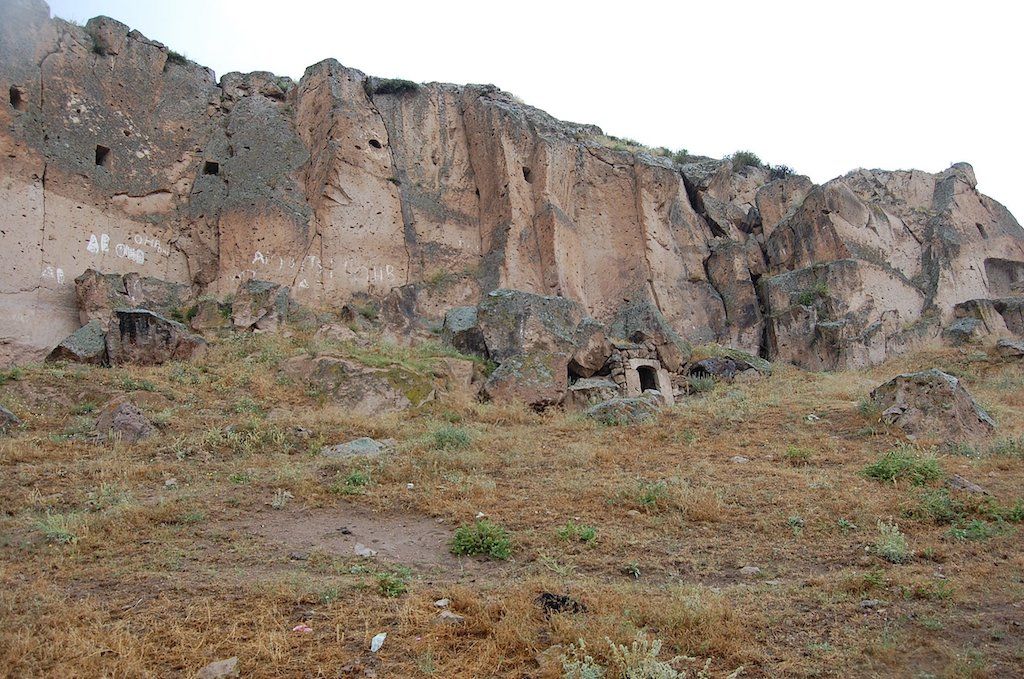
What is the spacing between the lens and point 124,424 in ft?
31.6

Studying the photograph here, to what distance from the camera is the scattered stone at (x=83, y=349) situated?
45.5ft

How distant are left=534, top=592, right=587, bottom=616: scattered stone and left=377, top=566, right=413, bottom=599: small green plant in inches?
39.5

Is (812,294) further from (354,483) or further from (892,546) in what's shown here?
(354,483)

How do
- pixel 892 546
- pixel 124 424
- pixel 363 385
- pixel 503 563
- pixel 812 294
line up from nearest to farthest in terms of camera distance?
pixel 892 546, pixel 503 563, pixel 124 424, pixel 363 385, pixel 812 294

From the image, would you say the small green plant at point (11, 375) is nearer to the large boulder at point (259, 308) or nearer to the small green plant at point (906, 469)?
the large boulder at point (259, 308)

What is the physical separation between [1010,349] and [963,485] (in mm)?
13460

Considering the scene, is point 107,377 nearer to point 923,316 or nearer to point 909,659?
point 909,659

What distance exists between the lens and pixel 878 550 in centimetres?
568

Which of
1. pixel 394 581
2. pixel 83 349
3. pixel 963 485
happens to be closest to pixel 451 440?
pixel 394 581

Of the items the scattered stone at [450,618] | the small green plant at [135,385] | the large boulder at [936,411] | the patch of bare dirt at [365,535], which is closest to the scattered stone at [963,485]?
the large boulder at [936,411]

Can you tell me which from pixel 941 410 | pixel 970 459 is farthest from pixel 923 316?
pixel 970 459

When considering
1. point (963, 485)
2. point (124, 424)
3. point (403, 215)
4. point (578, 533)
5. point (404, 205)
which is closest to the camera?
point (578, 533)

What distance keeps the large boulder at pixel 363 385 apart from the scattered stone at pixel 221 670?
27.9 feet

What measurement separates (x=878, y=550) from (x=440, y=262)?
1665 cm
